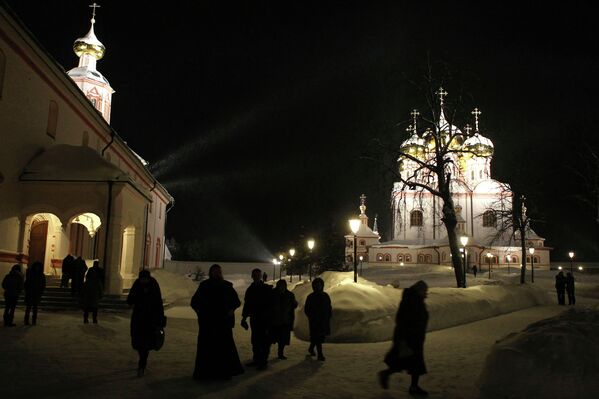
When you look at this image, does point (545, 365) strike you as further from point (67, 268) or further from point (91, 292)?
point (67, 268)

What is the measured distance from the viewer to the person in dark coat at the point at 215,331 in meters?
7.48

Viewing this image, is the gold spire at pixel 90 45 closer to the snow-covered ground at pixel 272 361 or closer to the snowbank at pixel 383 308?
the snow-covered ground at pixel 272 361

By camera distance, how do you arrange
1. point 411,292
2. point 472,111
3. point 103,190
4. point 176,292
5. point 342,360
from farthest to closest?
point 176,292
point 472,111
point 103,190
point 342,360
point 411,292

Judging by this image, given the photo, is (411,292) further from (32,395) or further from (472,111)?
(472,111)

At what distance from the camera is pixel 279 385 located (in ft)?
24.8

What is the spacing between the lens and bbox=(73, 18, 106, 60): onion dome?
41.7 meters

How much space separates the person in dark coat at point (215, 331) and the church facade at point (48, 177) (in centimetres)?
1144

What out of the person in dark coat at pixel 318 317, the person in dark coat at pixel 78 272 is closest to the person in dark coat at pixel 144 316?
the person in dark coat at pixel 318 317

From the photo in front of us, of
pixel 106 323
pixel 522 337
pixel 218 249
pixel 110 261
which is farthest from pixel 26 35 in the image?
pixel 218 249

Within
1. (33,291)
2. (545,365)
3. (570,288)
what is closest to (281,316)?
(545,365)

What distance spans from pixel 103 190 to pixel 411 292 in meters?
14.1

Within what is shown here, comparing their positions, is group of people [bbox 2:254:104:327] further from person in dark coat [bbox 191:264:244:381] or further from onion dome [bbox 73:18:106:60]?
onion dome [bbox 73:18:106:60]

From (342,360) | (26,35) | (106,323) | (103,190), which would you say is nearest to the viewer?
(342,360)

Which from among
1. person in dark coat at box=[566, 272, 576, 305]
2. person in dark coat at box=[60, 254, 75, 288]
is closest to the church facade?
person in dark coat at box=[60, 254, 75, 288]
